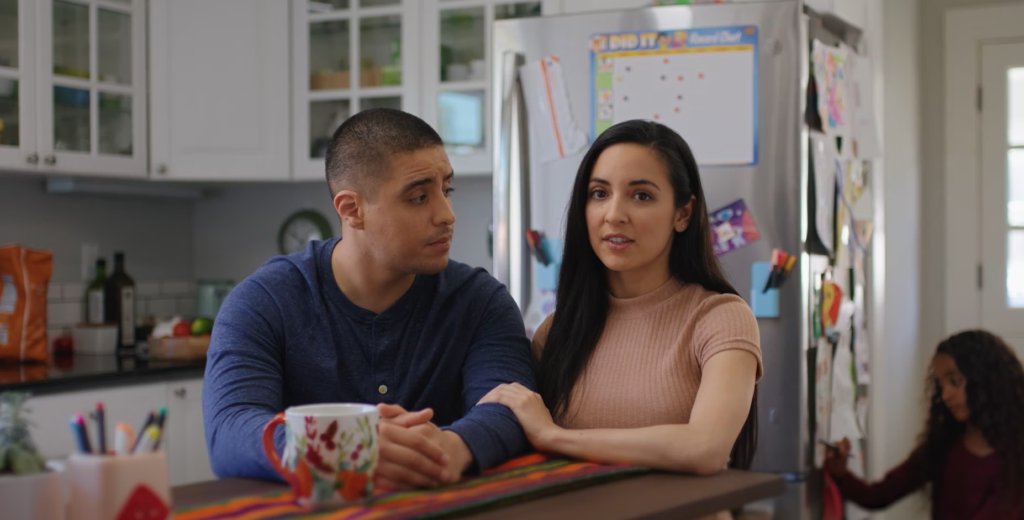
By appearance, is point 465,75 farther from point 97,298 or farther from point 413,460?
point 413,460

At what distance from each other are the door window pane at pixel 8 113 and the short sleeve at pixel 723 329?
2298 mm

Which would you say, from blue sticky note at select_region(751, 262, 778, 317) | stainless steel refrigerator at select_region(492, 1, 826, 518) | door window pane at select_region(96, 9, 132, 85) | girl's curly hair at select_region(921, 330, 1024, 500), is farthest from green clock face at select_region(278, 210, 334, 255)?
girl's curly hair at select_region(921, 330, 1024, 500)

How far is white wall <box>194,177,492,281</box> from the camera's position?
390 centimetres

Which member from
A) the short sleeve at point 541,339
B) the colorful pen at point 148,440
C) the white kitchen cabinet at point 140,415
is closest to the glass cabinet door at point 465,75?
the white kitchen cabinet at point 140,415

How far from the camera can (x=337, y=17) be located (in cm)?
348

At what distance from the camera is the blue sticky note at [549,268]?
260cm

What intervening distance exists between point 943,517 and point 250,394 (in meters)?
1.89

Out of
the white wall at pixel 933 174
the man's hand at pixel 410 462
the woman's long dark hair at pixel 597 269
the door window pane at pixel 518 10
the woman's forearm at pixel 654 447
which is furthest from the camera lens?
the white wall at pixel 933 174

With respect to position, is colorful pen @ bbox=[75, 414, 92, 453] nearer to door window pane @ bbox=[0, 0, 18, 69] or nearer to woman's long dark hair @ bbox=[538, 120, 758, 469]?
woman's long dark hair @ bbox=[538, 120, 758, 469]

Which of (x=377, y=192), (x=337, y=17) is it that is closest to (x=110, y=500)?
(x=377, y=192)

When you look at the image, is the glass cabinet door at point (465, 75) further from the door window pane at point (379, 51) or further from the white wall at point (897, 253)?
the white wall at point (897, 253)

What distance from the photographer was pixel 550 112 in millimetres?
2609

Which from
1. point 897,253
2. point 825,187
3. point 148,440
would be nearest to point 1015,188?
point 897,253

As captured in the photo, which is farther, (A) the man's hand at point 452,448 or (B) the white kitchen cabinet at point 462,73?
(B) the white kitchen cabinet at point 462,73
